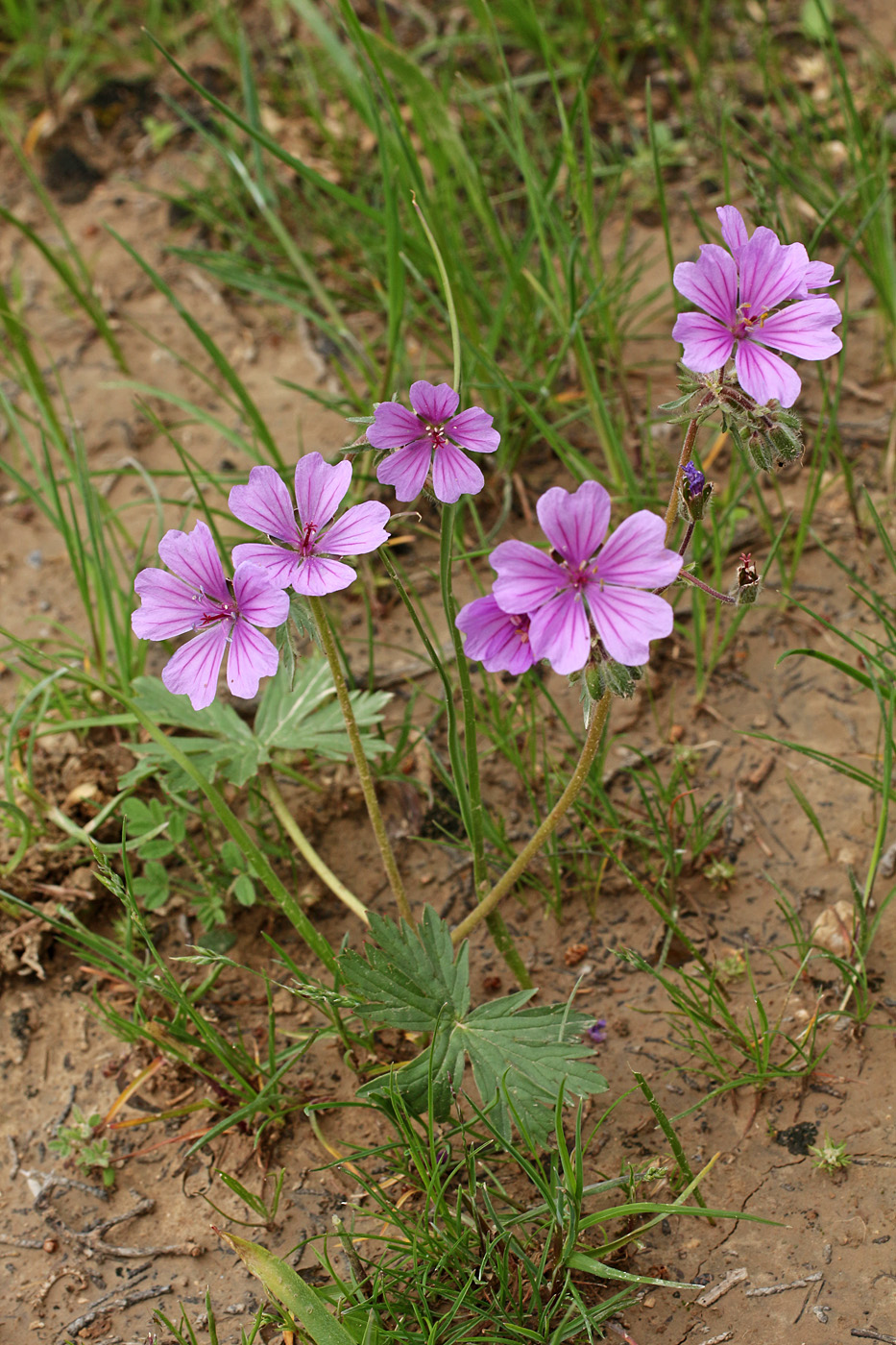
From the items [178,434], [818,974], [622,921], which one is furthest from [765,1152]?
[178,434]

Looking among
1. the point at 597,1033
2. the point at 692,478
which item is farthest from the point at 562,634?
the point at 597,1033

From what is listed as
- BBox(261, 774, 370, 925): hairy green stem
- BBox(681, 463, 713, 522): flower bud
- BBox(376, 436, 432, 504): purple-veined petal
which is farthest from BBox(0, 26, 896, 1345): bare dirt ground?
BBox(376, 436, 432, 504): purple-veined petal

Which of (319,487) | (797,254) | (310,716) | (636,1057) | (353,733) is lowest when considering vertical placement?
(636,1057)

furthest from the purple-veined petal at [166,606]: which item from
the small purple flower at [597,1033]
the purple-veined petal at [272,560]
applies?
the small purple flower at [597,1033]

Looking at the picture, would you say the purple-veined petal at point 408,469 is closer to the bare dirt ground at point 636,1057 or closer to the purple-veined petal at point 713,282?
the purple-veined petal at point 713,282

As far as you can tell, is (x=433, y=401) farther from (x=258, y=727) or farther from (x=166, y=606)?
(x=258, y=727)

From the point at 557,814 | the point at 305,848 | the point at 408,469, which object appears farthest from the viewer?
the point at 305,848

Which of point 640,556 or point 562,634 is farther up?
point 640,556
